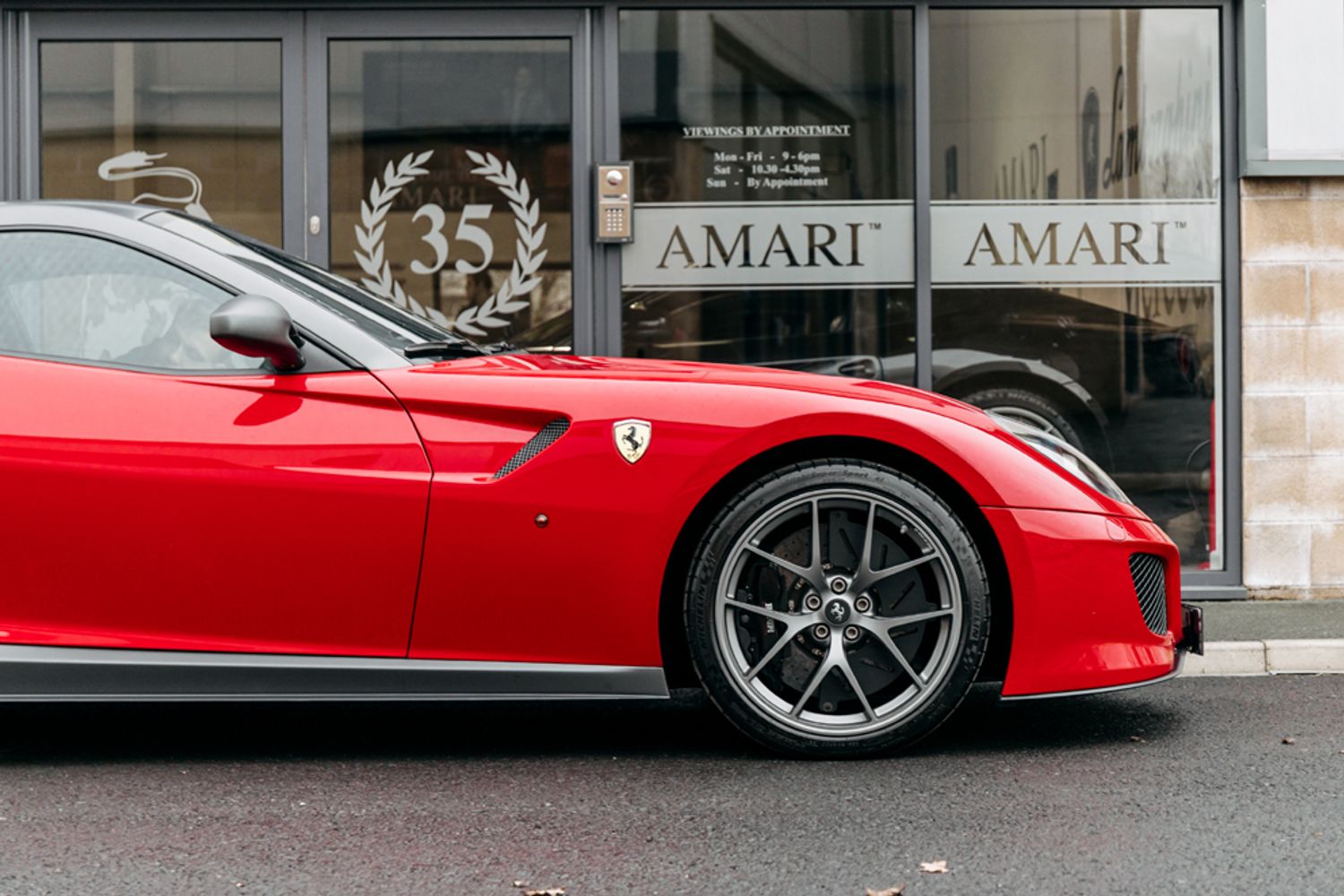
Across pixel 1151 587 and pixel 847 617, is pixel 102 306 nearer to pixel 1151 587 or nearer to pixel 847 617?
pixel 847 617

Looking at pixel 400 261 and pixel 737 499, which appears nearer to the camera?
pixel 737 499

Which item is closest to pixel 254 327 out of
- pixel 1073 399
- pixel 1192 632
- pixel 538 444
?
pixel 538 444

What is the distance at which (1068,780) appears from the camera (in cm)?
398

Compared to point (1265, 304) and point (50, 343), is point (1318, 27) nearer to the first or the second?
point (1265, 304)

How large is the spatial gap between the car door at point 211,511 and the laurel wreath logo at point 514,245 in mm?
3762

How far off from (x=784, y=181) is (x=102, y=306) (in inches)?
165

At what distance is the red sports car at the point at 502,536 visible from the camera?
4.00m

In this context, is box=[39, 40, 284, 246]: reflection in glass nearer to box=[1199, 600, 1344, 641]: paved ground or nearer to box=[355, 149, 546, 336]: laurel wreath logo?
box=[355, 149, 546, 336]: laurel wreath logo

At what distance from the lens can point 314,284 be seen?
14.6ft

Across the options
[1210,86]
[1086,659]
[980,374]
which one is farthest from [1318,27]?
[1086,659]

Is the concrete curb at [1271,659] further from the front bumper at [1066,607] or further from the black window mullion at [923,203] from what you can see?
the black window mullion at [923,203]

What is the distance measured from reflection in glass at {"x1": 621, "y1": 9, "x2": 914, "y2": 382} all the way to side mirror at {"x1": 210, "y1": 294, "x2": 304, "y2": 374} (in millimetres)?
3868

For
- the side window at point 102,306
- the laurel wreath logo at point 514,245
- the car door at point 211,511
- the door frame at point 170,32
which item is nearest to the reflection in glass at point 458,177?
the laurel wreath logo at point 514,245

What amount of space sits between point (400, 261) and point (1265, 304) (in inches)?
157
